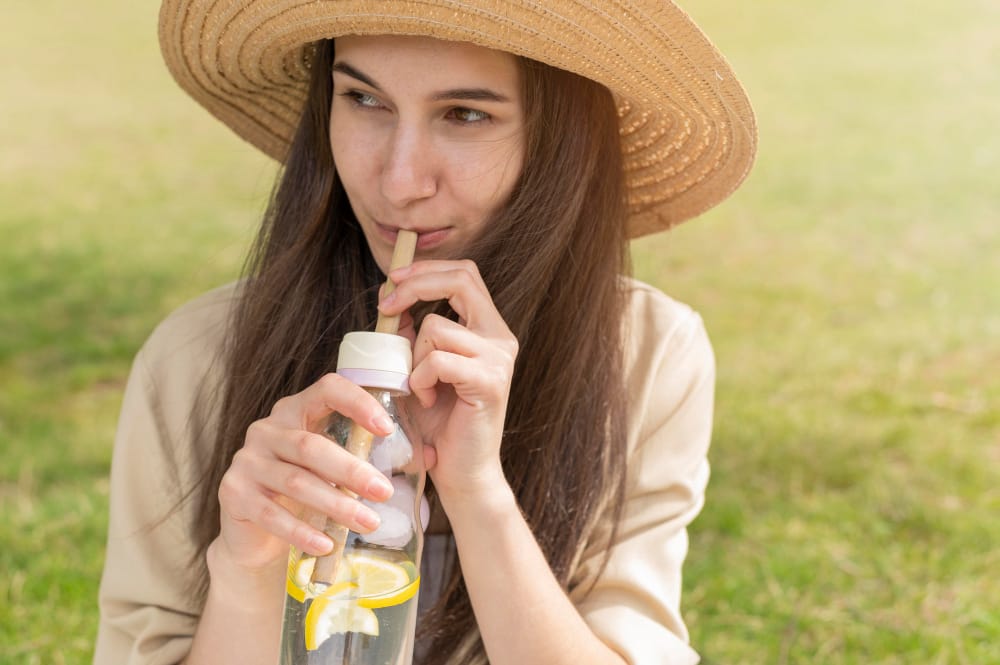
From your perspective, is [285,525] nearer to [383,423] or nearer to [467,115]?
[383,423]

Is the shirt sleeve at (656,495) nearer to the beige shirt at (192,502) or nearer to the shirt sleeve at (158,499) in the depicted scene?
the beige shirt at (192,502)

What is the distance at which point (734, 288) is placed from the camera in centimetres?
657

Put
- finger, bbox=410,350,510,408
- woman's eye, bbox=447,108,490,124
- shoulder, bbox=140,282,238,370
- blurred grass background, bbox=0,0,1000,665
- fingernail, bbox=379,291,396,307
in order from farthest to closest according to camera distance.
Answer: blurred grass background, bbox=0,0,1000,665 → shoulder, bbox=140,282,238,370 → woman's eye, bbox=447,108,490,124 → fingernail, bbox=379,291,396,307 → finger, bbox=410,350,510,408

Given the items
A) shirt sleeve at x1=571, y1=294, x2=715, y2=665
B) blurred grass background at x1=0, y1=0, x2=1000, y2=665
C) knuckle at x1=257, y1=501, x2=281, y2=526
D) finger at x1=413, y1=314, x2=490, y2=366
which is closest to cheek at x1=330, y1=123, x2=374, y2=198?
finger at x1=413, y1=314, x2=490, y2=366

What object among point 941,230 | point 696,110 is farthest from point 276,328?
point 941,230

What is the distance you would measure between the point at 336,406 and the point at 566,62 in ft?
2.41

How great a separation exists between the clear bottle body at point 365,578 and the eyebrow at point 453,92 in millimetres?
530

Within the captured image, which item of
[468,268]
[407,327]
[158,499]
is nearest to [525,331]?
[407,327]

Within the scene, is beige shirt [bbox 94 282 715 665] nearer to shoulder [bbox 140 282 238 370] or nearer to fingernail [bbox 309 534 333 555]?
shoulder [bbox 140 282 238 370]

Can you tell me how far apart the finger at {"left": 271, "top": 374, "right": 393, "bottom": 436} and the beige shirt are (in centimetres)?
75

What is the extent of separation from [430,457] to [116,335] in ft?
14.8

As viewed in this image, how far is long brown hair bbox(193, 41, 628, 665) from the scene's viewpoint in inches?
88.9

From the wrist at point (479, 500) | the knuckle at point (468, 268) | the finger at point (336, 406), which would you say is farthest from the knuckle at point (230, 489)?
the knuckle at point (468, 268)

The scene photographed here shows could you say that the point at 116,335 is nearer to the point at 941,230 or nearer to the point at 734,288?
the point at 734,288
